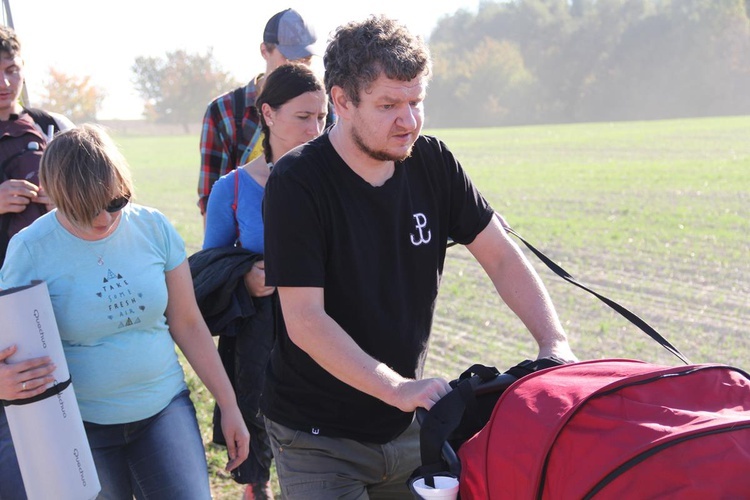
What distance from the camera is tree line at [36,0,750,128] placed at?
77562 mm

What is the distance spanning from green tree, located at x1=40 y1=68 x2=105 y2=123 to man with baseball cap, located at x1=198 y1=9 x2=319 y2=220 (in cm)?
10823

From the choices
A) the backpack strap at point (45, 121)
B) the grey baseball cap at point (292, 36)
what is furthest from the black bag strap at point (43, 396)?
the grey baseball cap at point (292, 36)

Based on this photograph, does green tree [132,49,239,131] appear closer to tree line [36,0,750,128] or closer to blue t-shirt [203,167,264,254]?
tree line [36,0,750,128]

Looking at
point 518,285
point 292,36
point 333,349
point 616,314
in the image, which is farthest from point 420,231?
point 616,314

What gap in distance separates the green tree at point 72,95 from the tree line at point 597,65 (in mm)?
4010

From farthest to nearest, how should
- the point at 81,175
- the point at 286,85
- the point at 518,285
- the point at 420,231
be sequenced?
1. the point at 286,85
2. the point at 81,175
3. the point at 518,285
4. the point at 420,231

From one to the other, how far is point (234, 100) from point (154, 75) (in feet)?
389

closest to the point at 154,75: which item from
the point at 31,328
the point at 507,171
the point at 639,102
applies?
the point at 639,102

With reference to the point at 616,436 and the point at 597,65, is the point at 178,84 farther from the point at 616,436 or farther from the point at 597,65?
the point at 616,436

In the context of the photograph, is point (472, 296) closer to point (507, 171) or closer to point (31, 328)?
point (31, 328)

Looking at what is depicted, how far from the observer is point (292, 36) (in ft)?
15.0

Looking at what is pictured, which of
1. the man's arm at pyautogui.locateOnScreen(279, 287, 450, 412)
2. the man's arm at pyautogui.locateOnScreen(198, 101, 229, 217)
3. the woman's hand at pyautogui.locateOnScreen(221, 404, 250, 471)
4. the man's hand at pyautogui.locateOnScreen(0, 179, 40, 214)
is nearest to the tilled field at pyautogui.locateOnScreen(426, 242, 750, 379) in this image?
the man's arm at pyautogui.locateOnScreen(198, 101, 229, 217)

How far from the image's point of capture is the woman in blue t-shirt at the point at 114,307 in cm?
294

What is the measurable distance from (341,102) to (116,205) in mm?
995
